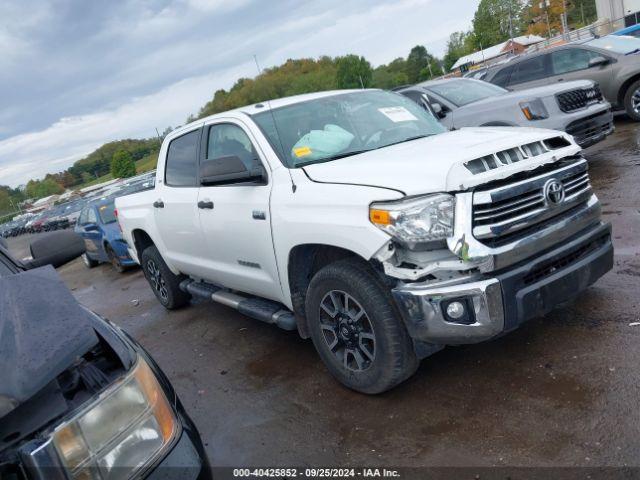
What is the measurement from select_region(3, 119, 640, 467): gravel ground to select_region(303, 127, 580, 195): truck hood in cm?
123

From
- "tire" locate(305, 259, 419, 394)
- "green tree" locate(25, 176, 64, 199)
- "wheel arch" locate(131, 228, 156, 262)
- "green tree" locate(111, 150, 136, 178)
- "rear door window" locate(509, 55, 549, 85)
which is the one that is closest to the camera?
"tire" locate(305, 259, 419, 394)

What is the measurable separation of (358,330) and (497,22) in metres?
99.1

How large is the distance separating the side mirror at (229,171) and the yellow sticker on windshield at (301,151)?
257mm

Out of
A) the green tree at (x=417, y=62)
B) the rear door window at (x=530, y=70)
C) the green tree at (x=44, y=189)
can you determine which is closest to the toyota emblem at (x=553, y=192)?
the rear door window at (x=530, y=70)

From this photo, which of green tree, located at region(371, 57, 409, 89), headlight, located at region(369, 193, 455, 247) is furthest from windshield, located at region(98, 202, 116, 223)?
green tree, located at region(371, 57, 409, 89)

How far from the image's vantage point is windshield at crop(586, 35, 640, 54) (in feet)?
35.2

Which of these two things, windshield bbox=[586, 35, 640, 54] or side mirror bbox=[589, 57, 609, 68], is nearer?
side mirror bbox=[589, 57, 609, 68]

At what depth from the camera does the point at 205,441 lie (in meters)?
3.45

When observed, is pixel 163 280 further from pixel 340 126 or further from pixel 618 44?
pixel 618 44

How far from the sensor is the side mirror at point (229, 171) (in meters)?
3.70

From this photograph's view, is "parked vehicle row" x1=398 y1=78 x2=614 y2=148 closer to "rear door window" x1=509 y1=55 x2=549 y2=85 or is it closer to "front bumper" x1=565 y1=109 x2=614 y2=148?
"front bumper" x1=565 y1=109 x2=614 y2=148

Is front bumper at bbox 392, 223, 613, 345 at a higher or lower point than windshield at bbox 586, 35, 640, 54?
lower

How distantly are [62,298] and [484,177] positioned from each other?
2074 mm

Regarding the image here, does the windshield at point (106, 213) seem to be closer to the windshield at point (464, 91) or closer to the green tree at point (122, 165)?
the windshield at point (464, 91)
